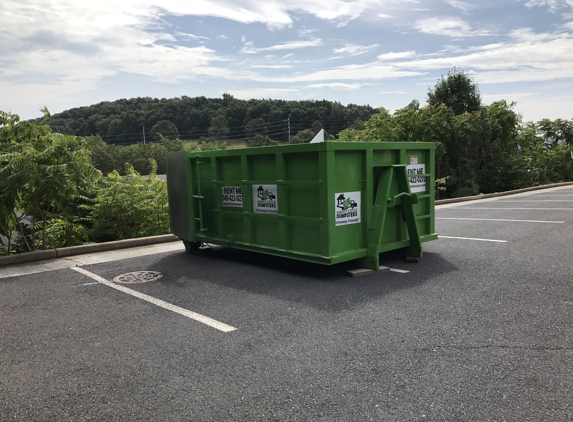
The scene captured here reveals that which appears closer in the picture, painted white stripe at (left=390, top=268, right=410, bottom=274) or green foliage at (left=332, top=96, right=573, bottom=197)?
painted white stripe at (left=390, top=268, right=410, bottom=274)

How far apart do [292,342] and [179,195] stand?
5.07 m

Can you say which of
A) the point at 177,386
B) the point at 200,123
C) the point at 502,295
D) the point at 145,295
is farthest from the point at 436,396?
the point at 200,123

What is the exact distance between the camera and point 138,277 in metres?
7.01

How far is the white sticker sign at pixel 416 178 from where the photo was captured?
7.65 metres

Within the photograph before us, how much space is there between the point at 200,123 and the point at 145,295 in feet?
151

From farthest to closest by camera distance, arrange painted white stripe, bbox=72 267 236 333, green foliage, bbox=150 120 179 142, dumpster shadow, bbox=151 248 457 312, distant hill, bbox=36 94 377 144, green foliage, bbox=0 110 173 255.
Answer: green foliage, bbox=150 120 179 142 → distant hill, bbox=36 94 377 144 → green foliage, bbox=0 110 173 255 → dumpster shadow, bbox=151 248 457 312 → painted white stripe, bbox=72 267 236 333

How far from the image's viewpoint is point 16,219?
8.43m

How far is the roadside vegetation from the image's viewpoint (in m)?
8.24

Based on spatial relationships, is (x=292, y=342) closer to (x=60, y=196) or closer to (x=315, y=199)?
(x=315, y=199)

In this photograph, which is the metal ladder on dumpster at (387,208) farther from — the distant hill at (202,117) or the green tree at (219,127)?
the green tree at (219,127)

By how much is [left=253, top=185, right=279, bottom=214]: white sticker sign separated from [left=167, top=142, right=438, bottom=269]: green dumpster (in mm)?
15

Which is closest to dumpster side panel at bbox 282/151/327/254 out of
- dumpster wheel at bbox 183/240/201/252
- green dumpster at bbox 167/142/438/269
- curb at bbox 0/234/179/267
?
green dumpster at bbox 167/142/438/269

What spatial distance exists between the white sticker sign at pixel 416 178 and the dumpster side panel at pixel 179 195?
384 centimetres

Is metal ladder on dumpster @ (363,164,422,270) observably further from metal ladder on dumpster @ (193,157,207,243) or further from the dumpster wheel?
the dumpster wheel
